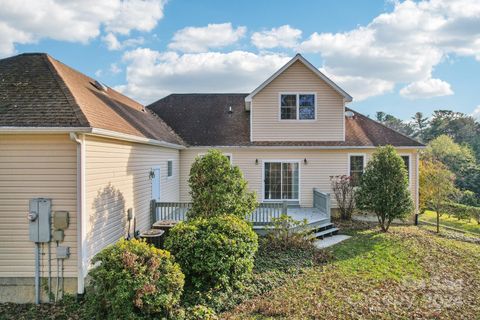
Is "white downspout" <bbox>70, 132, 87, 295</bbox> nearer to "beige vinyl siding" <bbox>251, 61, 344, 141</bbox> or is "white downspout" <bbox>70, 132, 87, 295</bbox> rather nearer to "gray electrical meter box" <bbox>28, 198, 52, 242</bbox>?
"gray electrical meter box" <bbox>28, 198, 52, 242</bbox>

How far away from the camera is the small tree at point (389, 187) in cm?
1078

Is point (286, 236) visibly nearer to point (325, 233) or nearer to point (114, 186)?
point (325, 233)

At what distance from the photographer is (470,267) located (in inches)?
320

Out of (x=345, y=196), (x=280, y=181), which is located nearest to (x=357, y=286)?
(x=345, y=196)

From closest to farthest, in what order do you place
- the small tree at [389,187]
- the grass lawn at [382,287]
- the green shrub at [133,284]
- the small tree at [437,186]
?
the green shrub at [133,284]
the grass lawn at [382,287]
the small tree at [389,187]
the small tree at [437,186]

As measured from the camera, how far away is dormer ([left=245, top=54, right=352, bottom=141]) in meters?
13.9

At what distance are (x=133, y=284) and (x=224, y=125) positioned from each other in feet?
36.8

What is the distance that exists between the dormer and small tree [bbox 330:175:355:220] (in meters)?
2.13

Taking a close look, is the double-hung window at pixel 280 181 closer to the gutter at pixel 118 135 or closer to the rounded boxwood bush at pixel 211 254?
the gutter at pixel 118 135

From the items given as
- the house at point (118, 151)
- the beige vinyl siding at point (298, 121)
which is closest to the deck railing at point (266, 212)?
the house at point (118, 151)

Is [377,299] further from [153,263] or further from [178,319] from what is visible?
[153,263]

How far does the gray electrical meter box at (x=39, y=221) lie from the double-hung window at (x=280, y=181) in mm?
9573

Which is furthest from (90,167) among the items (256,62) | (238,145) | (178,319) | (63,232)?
(256,62)

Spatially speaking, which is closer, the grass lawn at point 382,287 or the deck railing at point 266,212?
the grass lawn at point 382,287
